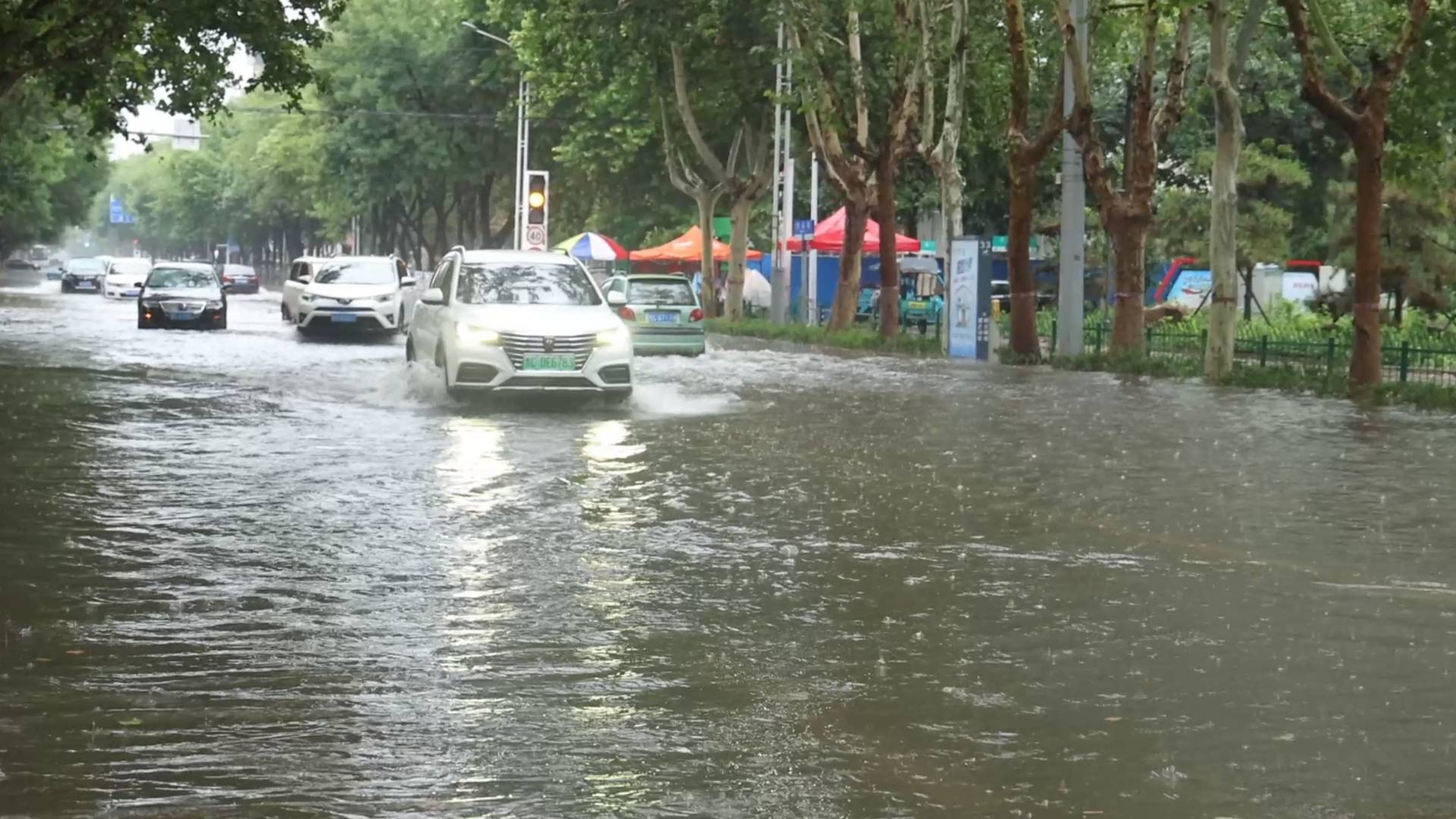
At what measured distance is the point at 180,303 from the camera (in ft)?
130

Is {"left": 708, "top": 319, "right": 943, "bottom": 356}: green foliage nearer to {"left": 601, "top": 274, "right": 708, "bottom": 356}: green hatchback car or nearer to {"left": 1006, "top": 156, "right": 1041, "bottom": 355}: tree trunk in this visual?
{"left": 1006, "top": 156, "right": 1041, "bottom": 355}: tree trunk

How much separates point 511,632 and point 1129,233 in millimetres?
21959

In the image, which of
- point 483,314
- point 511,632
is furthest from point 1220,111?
point 511,632

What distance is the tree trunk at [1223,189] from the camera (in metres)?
24.2

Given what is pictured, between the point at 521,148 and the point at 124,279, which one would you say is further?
the point at 124,279

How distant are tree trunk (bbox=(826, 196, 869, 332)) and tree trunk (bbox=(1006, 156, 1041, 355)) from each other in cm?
734

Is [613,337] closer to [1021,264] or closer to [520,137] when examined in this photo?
[1021,264]

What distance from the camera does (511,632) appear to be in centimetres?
823

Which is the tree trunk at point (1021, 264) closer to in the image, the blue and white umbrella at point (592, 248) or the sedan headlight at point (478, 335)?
the sedan headlight at point (478, 335)

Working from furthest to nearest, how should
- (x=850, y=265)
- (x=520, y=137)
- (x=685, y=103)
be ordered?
1. (x=520, y=137)
2. (x=685, y=103)
3. (x=850, y=265)

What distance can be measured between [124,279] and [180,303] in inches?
1057

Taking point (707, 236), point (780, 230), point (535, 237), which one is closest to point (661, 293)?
point (535, 237)

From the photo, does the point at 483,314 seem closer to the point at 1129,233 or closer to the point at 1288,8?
the point at 1288,8

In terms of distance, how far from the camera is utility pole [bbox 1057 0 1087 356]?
29.1 metres
